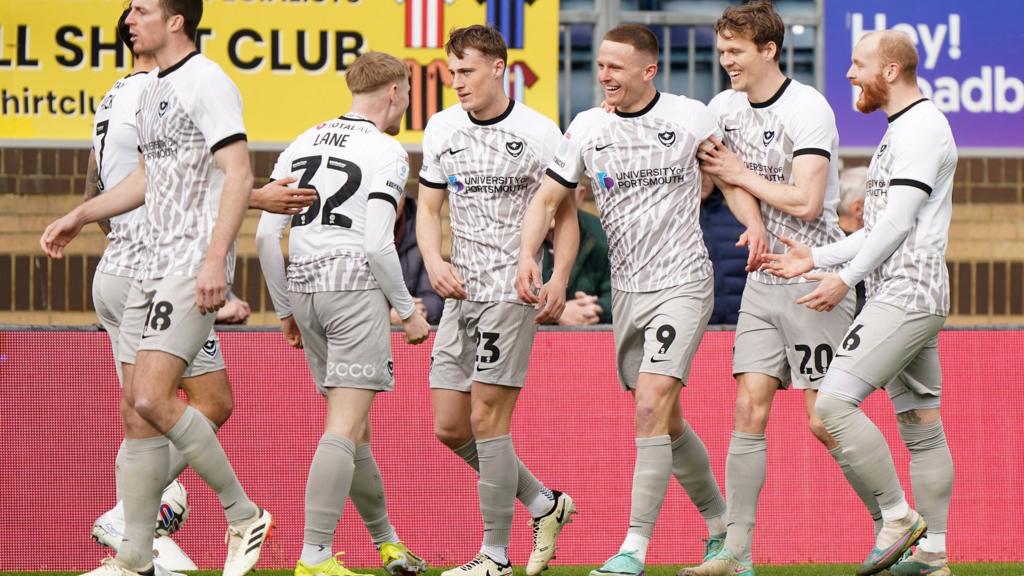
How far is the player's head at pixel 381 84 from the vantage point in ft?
23.4

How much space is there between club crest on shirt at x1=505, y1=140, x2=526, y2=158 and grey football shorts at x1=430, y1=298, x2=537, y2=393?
64 centimetres

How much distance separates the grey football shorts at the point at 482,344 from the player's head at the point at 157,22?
1676 mm

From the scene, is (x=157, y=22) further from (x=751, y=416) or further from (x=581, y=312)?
(x=581, y=312)

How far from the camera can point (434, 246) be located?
7309mm

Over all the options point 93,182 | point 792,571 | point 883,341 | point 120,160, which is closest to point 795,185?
point 883,341

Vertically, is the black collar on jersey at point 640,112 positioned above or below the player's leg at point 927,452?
above

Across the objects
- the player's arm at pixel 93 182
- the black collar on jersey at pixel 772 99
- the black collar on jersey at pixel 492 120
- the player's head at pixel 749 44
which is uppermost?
the player's head at pixel 749 44

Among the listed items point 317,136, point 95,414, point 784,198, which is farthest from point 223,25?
point 784,198

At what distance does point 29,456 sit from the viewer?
8.43m

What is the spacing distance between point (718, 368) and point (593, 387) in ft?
2.13

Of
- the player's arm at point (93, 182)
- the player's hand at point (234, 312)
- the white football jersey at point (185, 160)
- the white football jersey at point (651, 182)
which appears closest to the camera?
the white football jersey at point (185, 160)

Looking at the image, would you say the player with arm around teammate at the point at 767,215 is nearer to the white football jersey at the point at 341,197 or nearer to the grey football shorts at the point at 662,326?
the grey football shorts at the point at 662,326

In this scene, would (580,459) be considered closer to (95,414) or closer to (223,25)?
(95,414)

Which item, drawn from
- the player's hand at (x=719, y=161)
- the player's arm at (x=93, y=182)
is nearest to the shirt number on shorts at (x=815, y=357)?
the player's hand at (x=719, y=161)
